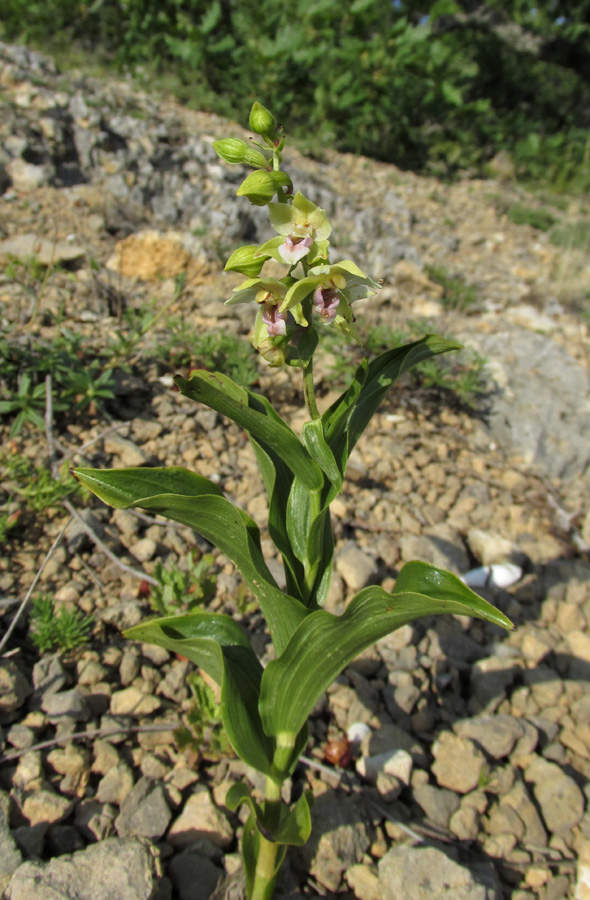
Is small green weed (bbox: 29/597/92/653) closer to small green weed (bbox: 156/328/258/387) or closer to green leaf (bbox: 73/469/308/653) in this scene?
green leaf (bbox: 73/469/308/653)

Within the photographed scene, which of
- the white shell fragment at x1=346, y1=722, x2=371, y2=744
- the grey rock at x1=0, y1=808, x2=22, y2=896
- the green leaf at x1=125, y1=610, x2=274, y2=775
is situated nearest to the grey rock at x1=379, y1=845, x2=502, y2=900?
the white shell fragment at x1=346, y1=722, x2=371, y2=744

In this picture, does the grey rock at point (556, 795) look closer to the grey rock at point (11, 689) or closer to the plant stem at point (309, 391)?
the plant stem at point (309, 391)

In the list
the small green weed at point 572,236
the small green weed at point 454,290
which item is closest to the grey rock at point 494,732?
the small green weed at point 454,290

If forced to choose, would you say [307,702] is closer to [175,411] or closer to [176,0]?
[175,411]

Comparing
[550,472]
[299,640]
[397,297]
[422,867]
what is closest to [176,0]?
[397,297]

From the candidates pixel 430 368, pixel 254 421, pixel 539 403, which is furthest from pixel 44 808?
pixel 539 403

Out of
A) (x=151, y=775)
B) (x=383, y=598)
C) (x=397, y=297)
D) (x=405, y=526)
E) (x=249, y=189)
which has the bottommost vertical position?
(x=151, y=775)

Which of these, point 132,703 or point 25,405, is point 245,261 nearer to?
point 132,703
